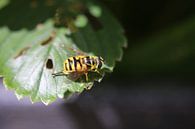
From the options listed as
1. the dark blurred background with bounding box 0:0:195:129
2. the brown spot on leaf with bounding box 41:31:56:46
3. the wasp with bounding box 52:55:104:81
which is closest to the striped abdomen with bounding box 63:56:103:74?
the wasp with bounding box 52:55:104:81

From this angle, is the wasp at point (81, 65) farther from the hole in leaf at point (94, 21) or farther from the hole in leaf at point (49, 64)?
the hole in leaf at point (94, 21)

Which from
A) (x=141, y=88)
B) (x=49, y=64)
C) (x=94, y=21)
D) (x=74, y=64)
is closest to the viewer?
(x=74, y=64)

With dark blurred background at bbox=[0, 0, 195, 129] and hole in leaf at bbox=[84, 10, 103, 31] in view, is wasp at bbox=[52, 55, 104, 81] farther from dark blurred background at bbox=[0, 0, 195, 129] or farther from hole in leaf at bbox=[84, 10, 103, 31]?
dark blurred background at bbox=[0, 0, 195, 129]

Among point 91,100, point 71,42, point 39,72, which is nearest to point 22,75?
point 39,72

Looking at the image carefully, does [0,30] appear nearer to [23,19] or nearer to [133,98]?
Answer: [23,19]

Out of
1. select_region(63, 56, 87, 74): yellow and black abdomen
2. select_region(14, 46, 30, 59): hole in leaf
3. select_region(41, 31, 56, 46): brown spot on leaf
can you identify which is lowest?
select_region(14, 46, 30, 59): hole in leaf

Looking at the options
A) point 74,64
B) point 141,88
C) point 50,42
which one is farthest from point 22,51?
point 141,88

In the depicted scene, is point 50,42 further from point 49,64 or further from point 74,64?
point 74,64
